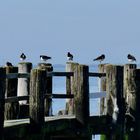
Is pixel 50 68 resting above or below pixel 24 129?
above

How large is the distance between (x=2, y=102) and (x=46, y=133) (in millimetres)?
1818

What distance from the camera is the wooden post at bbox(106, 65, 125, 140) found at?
58.3 ft

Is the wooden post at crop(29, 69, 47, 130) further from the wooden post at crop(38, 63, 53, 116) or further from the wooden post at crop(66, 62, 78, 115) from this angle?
the wooden post at crop(38, 63, 53, 116)

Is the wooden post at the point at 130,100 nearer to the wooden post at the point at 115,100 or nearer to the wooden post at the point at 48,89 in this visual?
the wooden post at the point at 115,100

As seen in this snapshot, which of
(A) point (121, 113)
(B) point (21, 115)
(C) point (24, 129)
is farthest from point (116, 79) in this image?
(C) point (24, 129)

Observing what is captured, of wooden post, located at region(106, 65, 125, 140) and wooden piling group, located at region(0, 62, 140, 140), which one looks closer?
wooden piling group, located at region(0, 62, 140, 140)

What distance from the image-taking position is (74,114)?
17.0m

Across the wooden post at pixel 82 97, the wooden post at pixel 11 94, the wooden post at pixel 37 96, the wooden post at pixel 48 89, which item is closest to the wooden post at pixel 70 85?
the wooden post at pixel 82 97

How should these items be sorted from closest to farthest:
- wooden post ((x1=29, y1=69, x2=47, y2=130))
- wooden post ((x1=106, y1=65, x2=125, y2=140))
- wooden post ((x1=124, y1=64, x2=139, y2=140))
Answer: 1. wooden post ((x1=29, y1=69, x2=47, y2=130))
2. wooden post ((x1=106, y1=65, x2=125, y2=140))
3. wooden post ((x1=124, y1=64, x2=139, y2=140))

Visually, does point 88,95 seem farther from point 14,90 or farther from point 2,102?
point 2,102

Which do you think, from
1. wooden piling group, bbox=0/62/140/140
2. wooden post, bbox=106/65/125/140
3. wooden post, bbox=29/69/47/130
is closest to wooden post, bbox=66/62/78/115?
wooden piling group, bbox=0/62/140/140

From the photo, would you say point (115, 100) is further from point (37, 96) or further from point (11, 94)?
point (37, 96)

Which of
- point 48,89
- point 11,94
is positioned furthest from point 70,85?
point 11,94

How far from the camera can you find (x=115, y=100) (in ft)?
59.4
